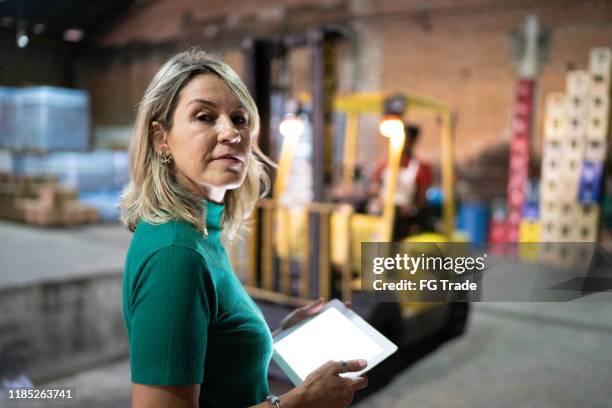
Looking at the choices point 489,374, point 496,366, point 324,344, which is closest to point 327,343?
point 324,344

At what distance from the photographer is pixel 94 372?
173 inches

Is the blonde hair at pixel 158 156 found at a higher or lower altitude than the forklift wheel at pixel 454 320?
higher

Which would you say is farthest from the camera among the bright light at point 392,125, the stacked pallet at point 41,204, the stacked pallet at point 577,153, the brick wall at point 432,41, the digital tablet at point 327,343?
the stacked pallet at point 41,204

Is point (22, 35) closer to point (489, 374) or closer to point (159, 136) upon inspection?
point (159, 136)

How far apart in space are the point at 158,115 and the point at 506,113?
975 centimetres

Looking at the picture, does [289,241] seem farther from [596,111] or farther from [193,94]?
[596,111]

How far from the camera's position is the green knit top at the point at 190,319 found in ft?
3.36

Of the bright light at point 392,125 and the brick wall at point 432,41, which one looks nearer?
the bright light at point 392,125

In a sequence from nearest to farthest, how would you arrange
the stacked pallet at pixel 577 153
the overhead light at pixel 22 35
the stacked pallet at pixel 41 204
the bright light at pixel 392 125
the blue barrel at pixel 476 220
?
1. the overhead light at pixel 22 35
2. the bright light at pixel 392 125
3. the stacked pallet at pixel 577 153
4. the blue barrel at pixel 476 220
5. the stacked pallet at pixel 41 204

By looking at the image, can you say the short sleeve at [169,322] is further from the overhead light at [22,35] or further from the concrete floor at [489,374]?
the overhead light at [22,35]

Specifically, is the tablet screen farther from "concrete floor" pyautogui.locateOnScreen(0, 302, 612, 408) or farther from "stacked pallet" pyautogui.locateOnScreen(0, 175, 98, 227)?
"stacked pallet" pyautogui.locateOnScreen(0, 175, 98, 227)

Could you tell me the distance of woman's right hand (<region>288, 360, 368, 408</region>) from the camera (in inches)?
47.0
